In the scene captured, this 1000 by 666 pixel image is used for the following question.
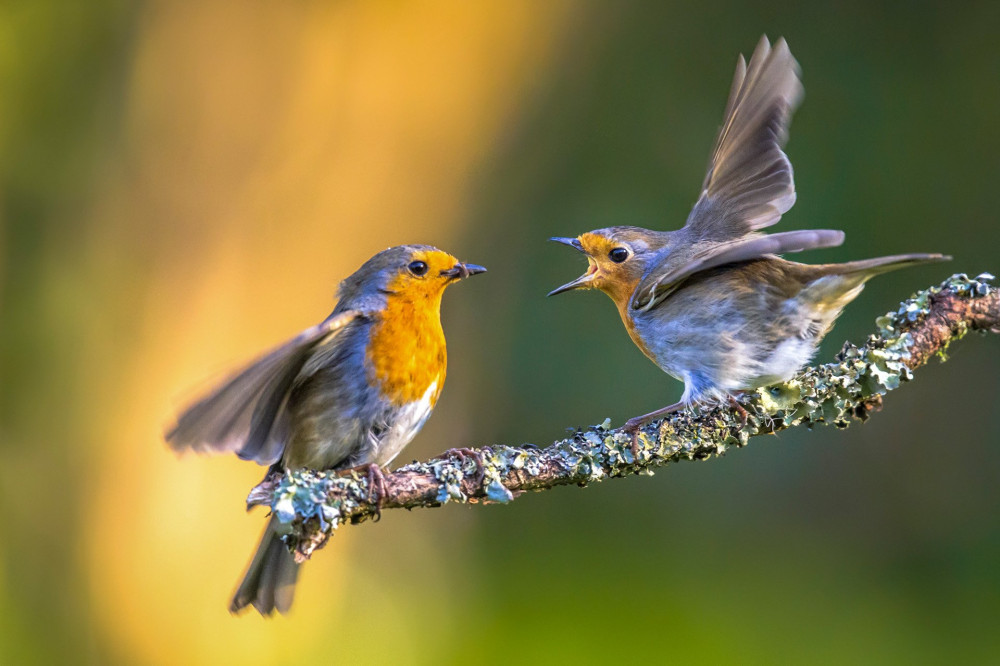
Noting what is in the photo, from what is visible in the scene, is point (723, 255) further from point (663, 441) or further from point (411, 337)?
point (411, 337)

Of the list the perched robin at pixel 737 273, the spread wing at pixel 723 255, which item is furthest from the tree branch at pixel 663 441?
the spread wing at pixel 723 255

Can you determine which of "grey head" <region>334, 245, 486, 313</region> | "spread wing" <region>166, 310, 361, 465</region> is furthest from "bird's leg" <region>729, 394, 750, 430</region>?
"spread wing" <region>166, 310, 361, 465</region>

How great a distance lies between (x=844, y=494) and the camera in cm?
470

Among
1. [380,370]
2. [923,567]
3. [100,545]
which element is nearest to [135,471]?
[100,545]

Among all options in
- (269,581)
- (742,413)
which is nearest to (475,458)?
(742,413)

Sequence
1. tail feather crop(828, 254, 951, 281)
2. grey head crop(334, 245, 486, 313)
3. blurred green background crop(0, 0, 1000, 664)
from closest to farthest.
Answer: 1. tail feather crop(828, 254, 951, 281)
2. grey head crop(334, 245, 486, 313)
3. blurred green background crop(0, 0, 1000, 664)

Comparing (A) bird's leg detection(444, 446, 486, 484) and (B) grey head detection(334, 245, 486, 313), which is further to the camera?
(B) grey head detection(334, 245, 486, 313)

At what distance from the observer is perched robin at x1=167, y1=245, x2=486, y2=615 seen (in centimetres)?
264

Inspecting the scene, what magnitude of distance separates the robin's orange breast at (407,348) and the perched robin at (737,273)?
47 centimetres

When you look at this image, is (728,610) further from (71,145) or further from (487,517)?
(71,145)

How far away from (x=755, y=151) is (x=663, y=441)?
1444 mm

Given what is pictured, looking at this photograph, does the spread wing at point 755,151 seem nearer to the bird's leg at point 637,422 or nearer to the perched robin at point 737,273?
the perched robin at point 737,273

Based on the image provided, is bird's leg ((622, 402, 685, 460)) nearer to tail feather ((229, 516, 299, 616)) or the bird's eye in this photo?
the bird's eye

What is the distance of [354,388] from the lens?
8.84 feet
